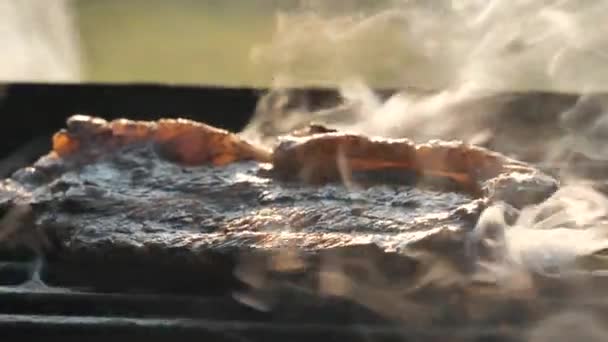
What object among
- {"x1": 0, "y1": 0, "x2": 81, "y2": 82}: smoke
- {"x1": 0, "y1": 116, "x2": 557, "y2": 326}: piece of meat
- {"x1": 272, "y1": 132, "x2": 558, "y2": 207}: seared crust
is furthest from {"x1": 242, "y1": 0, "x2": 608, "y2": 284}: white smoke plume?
{"x1": 0, "y1": 0, "x2": 81, "y2": 82}: smoke

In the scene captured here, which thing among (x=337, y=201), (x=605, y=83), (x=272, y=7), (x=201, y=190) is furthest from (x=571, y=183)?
(x=272, y=7)

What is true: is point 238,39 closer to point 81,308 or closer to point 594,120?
point 594,120

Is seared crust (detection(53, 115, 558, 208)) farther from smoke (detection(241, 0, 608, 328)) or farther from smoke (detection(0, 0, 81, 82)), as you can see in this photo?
smoke (detection(0, 0, 81, 82))

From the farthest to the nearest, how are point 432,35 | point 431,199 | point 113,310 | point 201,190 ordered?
1. point 432,35
2. point 201,190
3. point 431,199
4. point 113,310

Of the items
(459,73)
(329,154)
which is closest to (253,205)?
(329,154)

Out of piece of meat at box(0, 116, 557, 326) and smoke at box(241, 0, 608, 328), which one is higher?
smoke at box(241, 0, 608, 328)

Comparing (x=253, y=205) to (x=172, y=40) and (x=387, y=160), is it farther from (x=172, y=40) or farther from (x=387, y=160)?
(x=172, y=40)
